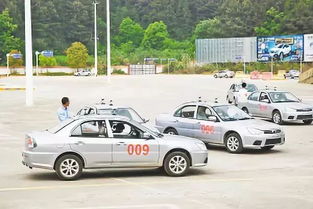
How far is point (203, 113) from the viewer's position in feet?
58.8

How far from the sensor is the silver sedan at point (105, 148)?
12680 millimetres

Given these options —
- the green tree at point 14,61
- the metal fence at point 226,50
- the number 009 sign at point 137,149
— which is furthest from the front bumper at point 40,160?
the green tree at point 14,61

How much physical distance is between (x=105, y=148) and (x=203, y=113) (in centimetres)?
562

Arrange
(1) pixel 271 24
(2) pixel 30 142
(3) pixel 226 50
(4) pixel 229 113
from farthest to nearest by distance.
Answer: (1) pixel 271 24, (3) pixel 226 50, (4) pixel 229 113, (2) pixel 30 142

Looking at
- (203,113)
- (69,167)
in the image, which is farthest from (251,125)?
(69,167)

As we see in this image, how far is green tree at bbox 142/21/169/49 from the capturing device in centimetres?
16288

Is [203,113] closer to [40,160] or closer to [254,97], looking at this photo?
[40,160]

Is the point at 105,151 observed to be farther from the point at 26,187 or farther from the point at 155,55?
the point at 155,55

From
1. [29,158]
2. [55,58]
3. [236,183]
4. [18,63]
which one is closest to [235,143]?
[236,183]

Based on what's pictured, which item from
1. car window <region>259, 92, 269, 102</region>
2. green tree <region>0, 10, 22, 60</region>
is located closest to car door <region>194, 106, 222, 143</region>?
car window <region>259, 92, 269, 102</region>

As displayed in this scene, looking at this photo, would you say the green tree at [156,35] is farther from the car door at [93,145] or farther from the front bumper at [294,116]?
the car door at [93,145]

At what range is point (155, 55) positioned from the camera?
157 metres

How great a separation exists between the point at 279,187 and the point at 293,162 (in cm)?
354

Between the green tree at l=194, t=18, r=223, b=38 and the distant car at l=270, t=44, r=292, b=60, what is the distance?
112 ft
